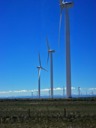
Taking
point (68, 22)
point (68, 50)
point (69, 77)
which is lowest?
point (69, 77)

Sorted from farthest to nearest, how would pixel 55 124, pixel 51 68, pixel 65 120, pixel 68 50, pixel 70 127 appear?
pixel 51 68 → pixel 68 50 → pixel 65 120 → pixel 55 124 → pixel 70 127

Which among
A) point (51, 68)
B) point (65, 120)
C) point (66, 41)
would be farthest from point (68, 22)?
point (65, 120)

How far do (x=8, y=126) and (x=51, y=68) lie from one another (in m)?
109

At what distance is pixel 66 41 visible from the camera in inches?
4373

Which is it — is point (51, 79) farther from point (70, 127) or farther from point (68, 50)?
point (70, 127)

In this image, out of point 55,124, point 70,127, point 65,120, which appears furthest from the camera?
point 65,120

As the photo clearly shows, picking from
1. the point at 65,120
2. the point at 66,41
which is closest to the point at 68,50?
the point at 66,41

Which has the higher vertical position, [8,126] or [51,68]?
[51,68]

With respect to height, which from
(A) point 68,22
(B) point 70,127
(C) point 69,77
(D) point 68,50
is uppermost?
(A) point 68,22

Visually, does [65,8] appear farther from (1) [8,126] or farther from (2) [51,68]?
(1) [8,126]

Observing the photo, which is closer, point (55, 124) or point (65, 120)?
point (55, 124)

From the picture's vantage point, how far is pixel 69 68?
11025 centimetres

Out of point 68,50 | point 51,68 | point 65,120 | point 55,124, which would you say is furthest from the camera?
point 51,68

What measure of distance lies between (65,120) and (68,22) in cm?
7784
